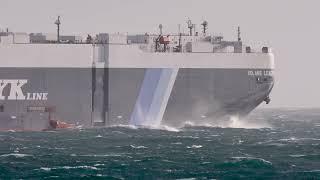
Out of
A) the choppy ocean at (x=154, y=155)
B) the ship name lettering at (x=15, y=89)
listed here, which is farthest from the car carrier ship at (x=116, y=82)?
the choppy ocean at (x=154, y=155)

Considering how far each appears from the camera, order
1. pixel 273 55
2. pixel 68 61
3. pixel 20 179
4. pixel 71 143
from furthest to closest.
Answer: pixel 273 55
pixel 68 61
pixel 71 143
pixel 20 179

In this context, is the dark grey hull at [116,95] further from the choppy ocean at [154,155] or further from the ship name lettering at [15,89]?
the choppy ocean at [154,155]

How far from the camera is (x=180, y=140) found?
64375 millimetres

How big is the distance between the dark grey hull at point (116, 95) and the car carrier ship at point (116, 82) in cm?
10

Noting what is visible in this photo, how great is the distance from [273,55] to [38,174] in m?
49.8

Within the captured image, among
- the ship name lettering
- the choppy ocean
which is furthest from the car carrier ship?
the choppy ocean

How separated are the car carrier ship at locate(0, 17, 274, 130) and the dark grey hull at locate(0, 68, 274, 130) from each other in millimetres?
105

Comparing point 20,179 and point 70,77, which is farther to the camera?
point 70,77

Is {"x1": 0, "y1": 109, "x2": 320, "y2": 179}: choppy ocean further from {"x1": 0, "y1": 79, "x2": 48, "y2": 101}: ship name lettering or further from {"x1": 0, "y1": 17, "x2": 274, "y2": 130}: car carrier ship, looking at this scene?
{"x1": 0, "y1": 79, "x2": 48, "y2": 101}: ship name lettering

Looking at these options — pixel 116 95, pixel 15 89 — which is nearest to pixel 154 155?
pixel 116 95

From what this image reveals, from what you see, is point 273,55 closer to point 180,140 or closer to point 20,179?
point 180,140

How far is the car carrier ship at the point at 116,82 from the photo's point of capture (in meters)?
78.8

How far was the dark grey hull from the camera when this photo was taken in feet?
258

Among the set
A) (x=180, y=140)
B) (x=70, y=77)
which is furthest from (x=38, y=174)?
(x=70, y=77)
